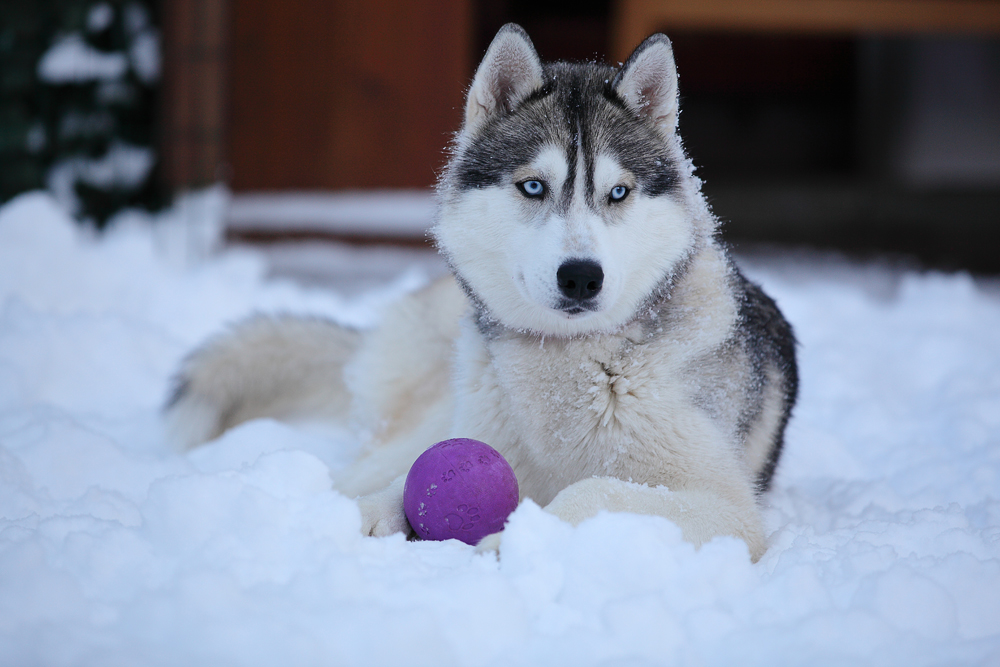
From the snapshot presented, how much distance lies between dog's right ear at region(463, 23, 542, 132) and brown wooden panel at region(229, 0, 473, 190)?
12.7 ft

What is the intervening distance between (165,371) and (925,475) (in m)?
2.76

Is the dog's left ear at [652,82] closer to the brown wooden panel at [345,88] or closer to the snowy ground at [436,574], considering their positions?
the snowy ground at [436,574]

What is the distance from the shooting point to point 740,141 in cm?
1342

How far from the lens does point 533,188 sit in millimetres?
1915

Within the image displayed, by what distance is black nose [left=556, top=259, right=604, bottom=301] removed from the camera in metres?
1.73

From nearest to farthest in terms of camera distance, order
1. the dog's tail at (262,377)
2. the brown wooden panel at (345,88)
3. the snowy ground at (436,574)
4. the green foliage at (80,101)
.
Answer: the snowy ground at (436,574)
the dog's tail at (262,377)
the green foliage at (80,101)
the brown wooden panel at (345,88)

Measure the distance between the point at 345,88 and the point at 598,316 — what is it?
4638 mm

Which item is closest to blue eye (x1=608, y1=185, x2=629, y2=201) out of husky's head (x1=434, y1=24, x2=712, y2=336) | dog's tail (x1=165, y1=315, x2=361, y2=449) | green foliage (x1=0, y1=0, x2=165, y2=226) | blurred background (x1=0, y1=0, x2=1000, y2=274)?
husky's head (x1=434, y1=24, x2=712, y2=336)

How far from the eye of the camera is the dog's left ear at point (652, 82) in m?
1.97

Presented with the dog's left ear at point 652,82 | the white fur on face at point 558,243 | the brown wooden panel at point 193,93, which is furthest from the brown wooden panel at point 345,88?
the white fur on face at point 558,243

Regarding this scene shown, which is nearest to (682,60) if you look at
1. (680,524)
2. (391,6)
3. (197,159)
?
(391,6)

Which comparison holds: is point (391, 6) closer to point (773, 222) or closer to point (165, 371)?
point (165, 371)

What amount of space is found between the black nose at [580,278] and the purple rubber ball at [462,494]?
0.41 metres

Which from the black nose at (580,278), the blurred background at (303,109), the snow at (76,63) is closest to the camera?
the black nose at (580,278)
